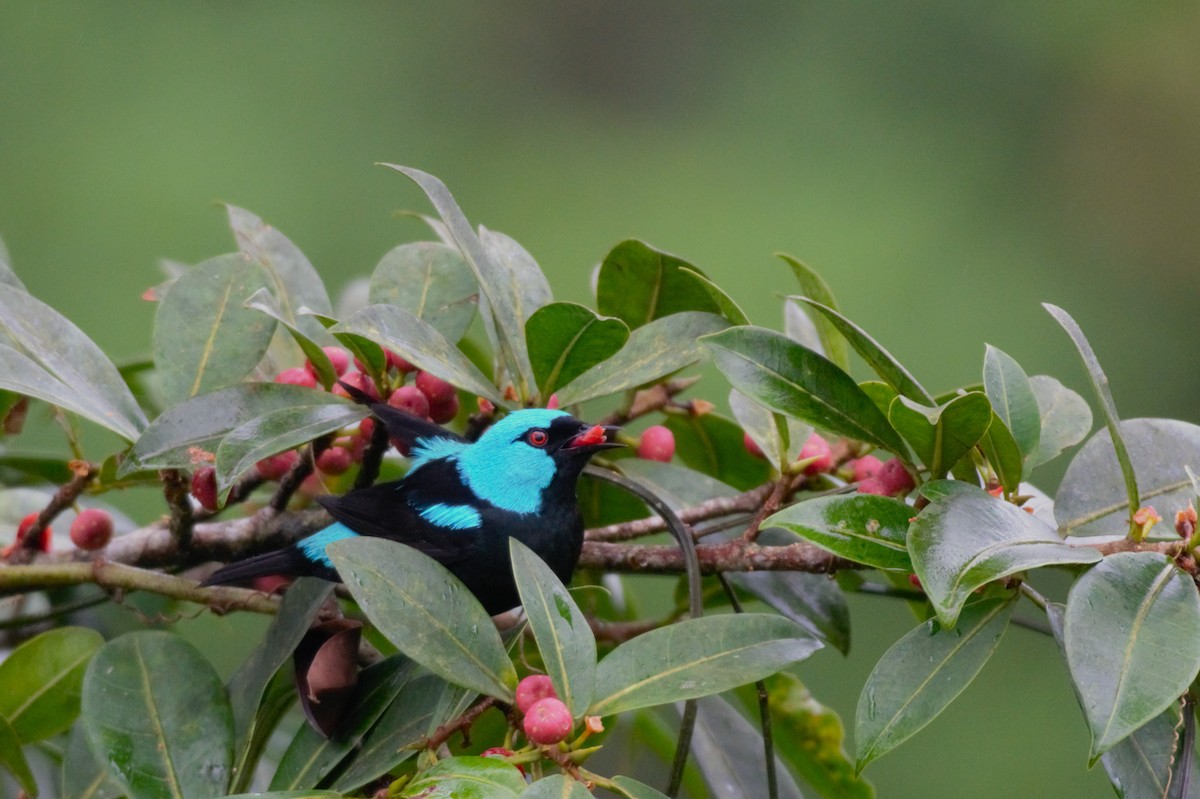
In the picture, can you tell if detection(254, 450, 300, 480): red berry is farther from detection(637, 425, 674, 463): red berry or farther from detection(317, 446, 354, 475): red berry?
detection(637, 425, 674, 463): red berry

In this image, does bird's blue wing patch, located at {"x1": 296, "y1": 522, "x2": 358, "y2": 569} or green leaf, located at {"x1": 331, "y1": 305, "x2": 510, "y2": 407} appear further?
bird's blue wing patch, located at {"x1": 296, "y1": 522, "x2": 358, "y2": 569}

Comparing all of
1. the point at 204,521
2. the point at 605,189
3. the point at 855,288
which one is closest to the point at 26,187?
the point at 605,189

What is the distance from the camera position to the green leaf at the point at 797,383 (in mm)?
1067

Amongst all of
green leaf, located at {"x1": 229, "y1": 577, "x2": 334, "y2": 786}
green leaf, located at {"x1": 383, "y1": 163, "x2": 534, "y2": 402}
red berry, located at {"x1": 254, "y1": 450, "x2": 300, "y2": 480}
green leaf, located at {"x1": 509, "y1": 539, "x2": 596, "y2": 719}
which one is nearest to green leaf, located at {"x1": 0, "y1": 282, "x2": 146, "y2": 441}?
red berry, located at {"x1": 254, "y1": 450, "x2": 300, "y2": 480}

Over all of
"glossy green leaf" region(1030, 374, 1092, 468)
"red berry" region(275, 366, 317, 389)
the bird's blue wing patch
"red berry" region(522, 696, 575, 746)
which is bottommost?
the bird's blue wing patch

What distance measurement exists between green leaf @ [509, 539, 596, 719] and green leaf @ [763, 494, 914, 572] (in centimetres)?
18

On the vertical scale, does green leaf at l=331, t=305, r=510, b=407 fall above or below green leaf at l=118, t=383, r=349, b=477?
above

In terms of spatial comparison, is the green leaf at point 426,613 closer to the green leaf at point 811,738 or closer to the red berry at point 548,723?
the red berry at point 548,723

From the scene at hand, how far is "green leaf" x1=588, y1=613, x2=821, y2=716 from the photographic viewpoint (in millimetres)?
965

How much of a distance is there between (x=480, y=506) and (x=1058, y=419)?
2.17 ft

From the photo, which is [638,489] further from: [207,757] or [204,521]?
[204,521]

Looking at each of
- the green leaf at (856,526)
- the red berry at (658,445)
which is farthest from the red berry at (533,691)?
the red berry at (658,445)

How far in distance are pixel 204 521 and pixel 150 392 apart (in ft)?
1.42

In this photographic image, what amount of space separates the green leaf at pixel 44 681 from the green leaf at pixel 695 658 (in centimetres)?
70
